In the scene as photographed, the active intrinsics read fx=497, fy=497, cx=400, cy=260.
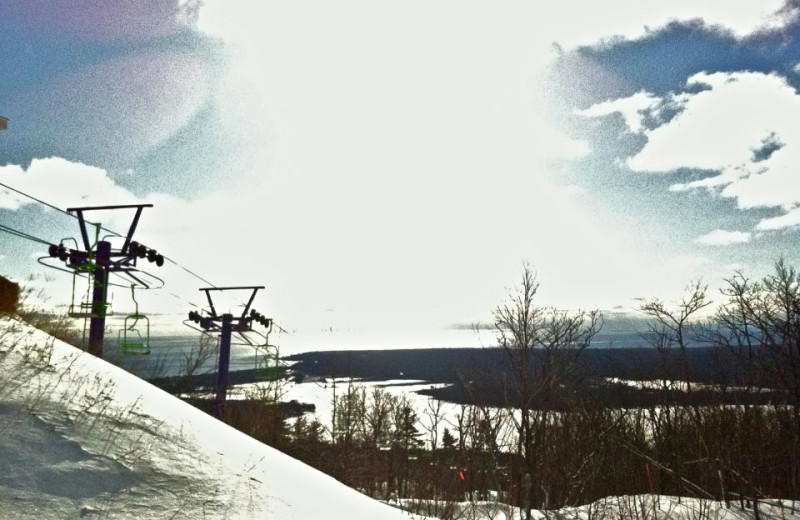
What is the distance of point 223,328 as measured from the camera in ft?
75.2

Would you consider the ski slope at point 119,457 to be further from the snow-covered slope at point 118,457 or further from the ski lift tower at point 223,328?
the ski lift tower at point 223,328

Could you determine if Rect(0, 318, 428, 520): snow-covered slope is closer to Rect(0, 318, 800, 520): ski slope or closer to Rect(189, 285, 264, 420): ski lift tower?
Rect(0, 318, 800, 520): ski slope

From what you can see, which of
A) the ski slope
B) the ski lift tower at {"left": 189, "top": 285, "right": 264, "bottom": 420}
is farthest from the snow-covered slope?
the ski lift tower at {"left": 189, "top": 285, "right": 264, "bottom": 420}

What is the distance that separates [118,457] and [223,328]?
1693cm

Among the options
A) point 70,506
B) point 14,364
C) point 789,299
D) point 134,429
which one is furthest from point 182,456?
point 789,299

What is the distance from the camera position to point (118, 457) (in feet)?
21.5

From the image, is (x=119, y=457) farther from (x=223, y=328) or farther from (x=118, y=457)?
(x=223, y=328)

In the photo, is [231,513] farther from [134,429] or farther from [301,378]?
[301,378]

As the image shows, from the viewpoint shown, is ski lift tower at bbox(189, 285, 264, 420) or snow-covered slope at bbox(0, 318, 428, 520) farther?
ski lift tower at bbox(189, 285, 264, 420)

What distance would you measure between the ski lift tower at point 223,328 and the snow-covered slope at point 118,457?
12500mm

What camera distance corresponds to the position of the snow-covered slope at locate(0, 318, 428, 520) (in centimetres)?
564

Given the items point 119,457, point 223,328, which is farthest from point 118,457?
point 223,328

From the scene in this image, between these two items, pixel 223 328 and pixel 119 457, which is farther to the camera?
pixel 223 328

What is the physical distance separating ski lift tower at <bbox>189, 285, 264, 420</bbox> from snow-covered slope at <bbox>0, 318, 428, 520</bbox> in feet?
41.0
